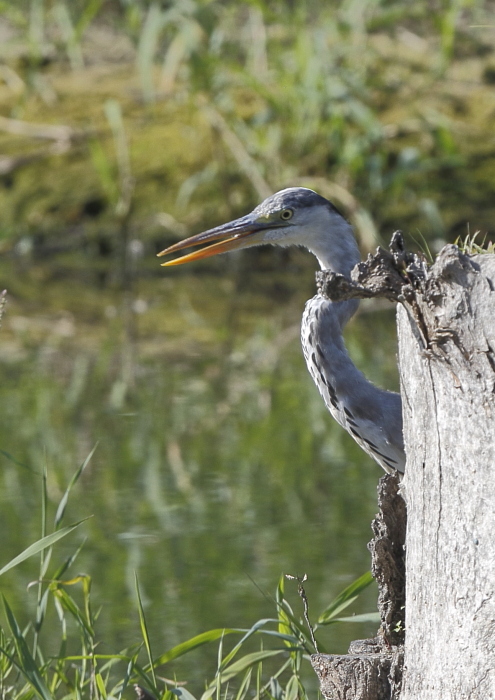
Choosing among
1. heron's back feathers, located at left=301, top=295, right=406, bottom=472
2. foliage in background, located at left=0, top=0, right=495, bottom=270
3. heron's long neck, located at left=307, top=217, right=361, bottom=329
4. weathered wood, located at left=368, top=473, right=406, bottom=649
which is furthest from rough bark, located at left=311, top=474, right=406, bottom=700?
foliage in background, located at left=0, top=0, right=495, bottom=270

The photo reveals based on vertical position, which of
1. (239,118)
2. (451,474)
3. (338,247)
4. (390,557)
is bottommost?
(390,557)

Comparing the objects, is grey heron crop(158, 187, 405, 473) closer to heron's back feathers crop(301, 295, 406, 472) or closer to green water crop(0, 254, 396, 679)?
heron's back feathers crop(301, 295, 406, 472)

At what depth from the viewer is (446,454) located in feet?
5.97

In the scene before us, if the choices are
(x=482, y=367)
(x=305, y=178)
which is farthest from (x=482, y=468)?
(x=305, y=178)

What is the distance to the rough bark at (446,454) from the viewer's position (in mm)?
1694

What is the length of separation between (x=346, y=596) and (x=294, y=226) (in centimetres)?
101

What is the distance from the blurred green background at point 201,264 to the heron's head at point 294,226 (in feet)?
3.58

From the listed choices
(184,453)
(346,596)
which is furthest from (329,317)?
(184,453)

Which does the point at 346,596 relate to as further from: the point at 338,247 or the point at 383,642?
the point at 338,247

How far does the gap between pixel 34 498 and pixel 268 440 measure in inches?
42.2

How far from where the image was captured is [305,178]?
24.3 feet

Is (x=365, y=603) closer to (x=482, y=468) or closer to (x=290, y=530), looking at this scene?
(x=290, y=530)

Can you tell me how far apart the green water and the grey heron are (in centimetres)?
49

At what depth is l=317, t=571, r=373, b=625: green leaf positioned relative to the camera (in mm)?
2429
